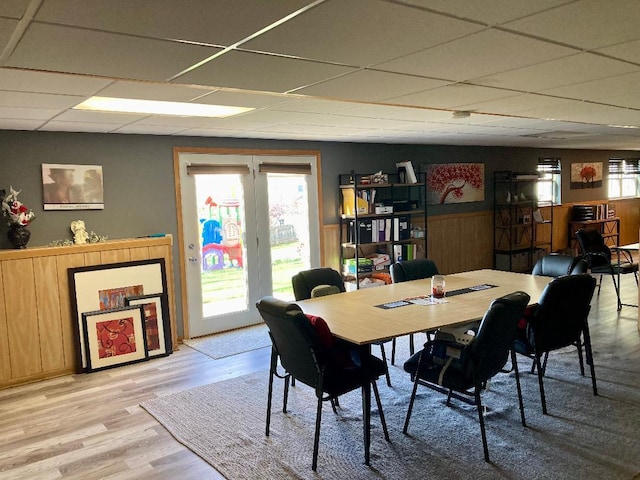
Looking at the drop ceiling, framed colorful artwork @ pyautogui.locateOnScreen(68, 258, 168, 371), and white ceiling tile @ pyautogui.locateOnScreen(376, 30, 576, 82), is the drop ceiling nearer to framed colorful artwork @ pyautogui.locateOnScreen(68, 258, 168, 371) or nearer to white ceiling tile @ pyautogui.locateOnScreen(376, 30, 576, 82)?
white ceiling tile @ pyautogui.locateOnScreen(376, 30, 576, 82)

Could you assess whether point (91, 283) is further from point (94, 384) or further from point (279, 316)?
point (279, 316)

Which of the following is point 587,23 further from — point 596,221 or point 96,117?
point 596,221

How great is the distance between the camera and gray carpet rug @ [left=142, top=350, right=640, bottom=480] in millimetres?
2777

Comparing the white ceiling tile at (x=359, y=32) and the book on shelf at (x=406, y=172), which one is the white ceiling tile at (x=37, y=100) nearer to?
the white ceiling tile at (x=359, y=32)

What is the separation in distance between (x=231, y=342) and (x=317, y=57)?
3.64 meters

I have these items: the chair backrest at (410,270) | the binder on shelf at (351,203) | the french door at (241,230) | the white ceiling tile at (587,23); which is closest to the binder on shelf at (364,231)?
the binder on shelf at (351,203)

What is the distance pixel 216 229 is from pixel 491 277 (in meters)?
2.91

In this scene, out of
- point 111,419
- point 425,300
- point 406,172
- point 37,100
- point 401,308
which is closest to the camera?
point 37,100

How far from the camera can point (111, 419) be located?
3.60 m

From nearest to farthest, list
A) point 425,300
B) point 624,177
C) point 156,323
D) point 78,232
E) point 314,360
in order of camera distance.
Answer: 1. point 314,360
2. point 425,300
3. point 78,232
4. point 156,323
5. point 624,177

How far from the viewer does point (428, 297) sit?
3.80 meters

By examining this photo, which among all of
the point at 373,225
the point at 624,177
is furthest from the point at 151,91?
the point at 624,177

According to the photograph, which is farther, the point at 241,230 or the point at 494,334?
the point at 241,230

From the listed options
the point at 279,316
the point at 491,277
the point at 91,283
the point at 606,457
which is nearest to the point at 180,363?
the point at 91,283
